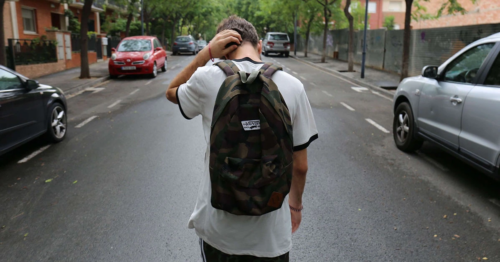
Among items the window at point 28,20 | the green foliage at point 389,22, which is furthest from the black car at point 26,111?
the green foliage at point 389,22

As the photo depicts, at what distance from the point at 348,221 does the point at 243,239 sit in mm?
2556

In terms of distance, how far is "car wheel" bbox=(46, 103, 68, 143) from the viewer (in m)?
7.12

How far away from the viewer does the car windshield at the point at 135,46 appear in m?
18.7

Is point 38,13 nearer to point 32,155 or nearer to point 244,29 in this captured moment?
point 32,155

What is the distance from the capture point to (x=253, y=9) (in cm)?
5597

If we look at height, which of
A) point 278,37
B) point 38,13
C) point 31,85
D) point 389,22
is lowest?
point 31,85

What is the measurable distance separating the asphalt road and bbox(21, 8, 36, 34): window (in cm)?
1870

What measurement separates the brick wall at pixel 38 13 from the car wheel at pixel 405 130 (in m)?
21.5

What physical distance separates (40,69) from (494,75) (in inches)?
722

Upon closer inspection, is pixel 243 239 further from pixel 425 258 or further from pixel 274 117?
pixel 425 258

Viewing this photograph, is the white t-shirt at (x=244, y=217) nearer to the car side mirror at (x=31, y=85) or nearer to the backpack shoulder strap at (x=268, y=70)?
the backpack shoulder strap at (x=268, y=70)

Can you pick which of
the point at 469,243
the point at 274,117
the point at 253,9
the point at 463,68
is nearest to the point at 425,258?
the point at 469,243

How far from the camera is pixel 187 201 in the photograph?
4.62 m

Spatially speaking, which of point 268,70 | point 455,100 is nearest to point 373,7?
point 455,100
